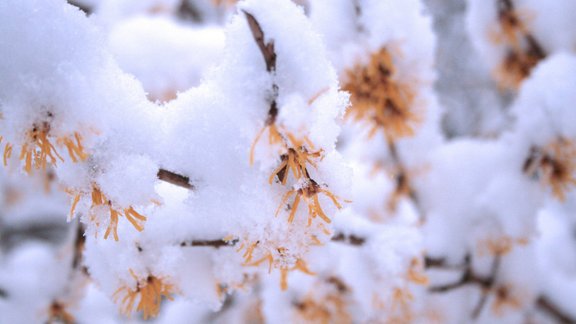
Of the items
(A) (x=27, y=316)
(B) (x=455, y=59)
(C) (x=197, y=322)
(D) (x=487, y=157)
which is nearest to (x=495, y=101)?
(B) (x=455, y=59)

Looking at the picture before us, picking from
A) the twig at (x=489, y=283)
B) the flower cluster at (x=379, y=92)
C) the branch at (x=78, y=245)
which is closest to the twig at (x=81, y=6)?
the branch at (x=78, y=245)

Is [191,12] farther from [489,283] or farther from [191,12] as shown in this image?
[489,283]

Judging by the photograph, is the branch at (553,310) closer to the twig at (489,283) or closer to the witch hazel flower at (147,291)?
the twig at (489,283)

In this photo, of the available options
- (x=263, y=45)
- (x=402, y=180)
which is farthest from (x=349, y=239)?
(x=402, y=180)

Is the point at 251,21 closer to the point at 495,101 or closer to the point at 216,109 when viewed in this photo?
the point at 216,109

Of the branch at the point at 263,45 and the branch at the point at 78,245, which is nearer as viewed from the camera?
the branch at the point at 263,45

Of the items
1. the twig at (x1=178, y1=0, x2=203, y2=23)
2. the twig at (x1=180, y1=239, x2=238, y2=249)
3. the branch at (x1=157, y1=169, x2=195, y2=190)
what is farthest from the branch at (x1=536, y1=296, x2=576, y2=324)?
the twig at (x1=178, y1=0, x2=203, y2=23)
